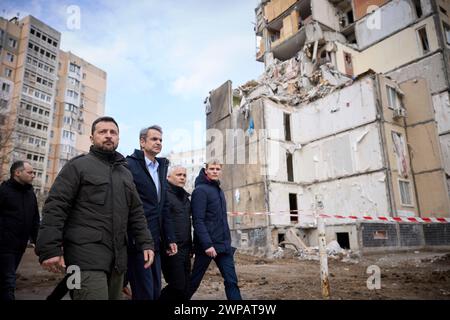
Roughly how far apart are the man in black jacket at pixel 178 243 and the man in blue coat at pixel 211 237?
13 cm

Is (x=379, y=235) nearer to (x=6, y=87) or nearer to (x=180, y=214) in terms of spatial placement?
(x=180, y=214)

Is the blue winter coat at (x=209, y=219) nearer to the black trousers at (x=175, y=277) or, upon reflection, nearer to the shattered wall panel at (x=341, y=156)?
the black trousers at (x=175, y=277)

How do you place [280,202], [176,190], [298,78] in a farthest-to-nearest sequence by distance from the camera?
[298,78]
[280,202]
[176,190]

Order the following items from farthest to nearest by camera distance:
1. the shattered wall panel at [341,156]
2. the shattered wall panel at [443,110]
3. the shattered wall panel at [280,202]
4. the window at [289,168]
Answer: the shattered wall panel at [443,110]
the window at [289,168]
the shattered wall panel at [280,202]
the shattered wall panel at [341,156]

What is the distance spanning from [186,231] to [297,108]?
1969 cm

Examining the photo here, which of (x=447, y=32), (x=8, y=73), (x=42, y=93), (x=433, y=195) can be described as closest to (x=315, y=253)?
(x=433, y=195)

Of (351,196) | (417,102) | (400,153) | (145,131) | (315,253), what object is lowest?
(315,253)

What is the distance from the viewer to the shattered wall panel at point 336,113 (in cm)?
1812

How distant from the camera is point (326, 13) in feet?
102

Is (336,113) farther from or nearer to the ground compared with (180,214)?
farther from the ground

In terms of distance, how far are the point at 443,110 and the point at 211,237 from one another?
25822 mm

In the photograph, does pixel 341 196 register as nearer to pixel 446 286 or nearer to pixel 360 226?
pixel 360 226

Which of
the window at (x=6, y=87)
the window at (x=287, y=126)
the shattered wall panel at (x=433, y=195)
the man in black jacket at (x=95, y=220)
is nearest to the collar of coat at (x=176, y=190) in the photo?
the man in black jacket at (x=95, y=220)
